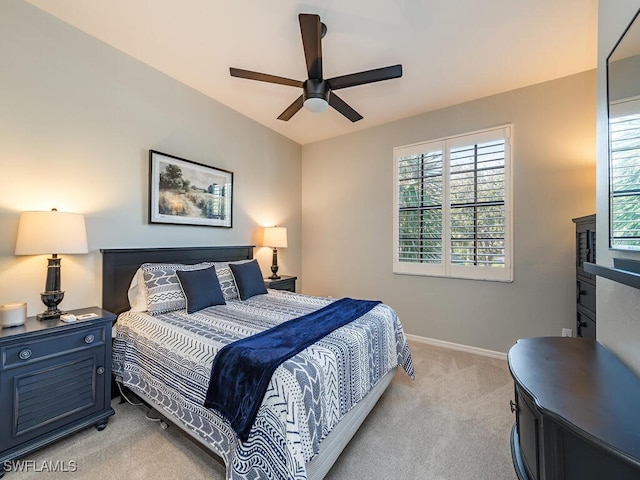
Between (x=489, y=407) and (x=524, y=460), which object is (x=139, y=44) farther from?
→ (x=489, y=407)

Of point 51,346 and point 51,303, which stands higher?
point 51,303

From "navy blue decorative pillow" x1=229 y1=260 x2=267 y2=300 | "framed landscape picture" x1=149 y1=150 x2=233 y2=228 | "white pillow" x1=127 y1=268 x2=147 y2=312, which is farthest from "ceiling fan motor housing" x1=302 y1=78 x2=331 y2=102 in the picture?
"white pillow" x1=127 y1=268 x2=147 y2=312

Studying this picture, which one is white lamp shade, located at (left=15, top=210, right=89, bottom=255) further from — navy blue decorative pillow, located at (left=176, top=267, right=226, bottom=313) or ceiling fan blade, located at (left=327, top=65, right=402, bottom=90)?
ceiling fan blade, located at (left=327, top=65, right=402, bottom=90)

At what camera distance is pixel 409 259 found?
3.71m

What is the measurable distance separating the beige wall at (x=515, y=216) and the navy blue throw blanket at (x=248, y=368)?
2212 millimetres

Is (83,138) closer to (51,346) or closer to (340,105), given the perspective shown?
(51,346)

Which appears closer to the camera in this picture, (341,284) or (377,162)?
(377,162)

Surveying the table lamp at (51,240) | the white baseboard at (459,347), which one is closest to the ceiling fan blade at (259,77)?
the table lamp at (51,240)

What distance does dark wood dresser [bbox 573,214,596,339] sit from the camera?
7.04 feet

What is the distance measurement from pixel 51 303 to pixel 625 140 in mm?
3525

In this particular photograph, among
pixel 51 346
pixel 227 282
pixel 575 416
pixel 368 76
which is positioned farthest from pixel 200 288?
pixel 575 416

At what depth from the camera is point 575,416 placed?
2.78 ft

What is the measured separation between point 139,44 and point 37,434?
3.02m

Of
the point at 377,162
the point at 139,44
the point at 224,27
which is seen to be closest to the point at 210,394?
the point at 224,27
